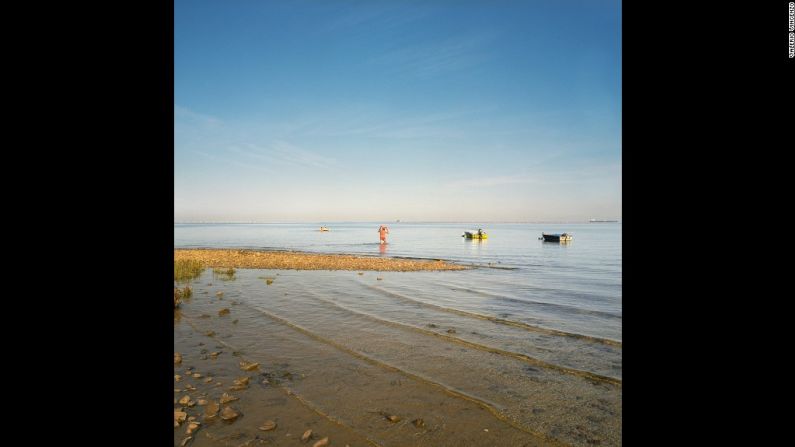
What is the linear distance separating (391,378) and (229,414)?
8.35 ft

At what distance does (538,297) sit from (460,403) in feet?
33.6

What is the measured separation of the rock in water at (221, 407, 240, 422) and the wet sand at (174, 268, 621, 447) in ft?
0.17

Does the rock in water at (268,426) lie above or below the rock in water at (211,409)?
below

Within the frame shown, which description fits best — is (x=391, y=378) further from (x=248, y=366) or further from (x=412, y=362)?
(x=248, y=366)

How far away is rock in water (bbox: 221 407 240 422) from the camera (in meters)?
4.79

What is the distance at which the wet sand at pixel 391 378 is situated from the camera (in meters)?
4.66

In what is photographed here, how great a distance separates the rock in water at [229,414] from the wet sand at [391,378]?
5cm

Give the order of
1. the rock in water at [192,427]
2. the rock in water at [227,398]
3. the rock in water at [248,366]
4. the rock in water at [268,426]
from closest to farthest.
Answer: the rock in water at [192,427], the rock in water at [268,426], the rock in water at [227,398], the rock in water at [248,366]

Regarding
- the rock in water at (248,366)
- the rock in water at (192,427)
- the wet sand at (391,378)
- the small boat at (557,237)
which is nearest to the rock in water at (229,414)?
the wet sand at (391,378)

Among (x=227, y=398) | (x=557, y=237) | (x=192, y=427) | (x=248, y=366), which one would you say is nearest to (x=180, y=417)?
(x=192, y=427)

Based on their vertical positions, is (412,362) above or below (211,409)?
below

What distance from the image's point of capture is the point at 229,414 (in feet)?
16.0

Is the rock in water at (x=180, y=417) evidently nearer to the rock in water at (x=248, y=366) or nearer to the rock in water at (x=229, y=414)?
the rock in water at (x=229, y=414)
